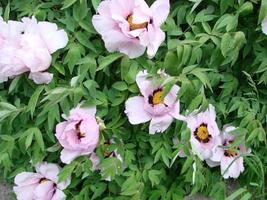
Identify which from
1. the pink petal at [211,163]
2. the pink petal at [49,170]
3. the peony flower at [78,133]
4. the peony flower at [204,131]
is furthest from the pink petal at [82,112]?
the pink petal at [211,163]

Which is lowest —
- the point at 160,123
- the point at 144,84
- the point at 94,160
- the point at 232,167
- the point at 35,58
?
the point at 232,167

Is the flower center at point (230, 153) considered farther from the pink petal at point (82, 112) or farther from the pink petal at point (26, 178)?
the pink petal at point (26, 178)

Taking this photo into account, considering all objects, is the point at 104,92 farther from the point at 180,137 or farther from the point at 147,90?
the point at 180,137

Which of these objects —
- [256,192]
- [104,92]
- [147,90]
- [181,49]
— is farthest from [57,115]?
[256,192]

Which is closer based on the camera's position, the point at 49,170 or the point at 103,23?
the point at 103,23

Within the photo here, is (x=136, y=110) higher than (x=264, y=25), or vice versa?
(x=264, y=25)

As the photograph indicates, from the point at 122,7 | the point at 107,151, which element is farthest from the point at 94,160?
the point at 122,7

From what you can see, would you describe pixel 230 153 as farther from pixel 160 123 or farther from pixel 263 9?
pixel 263 9
